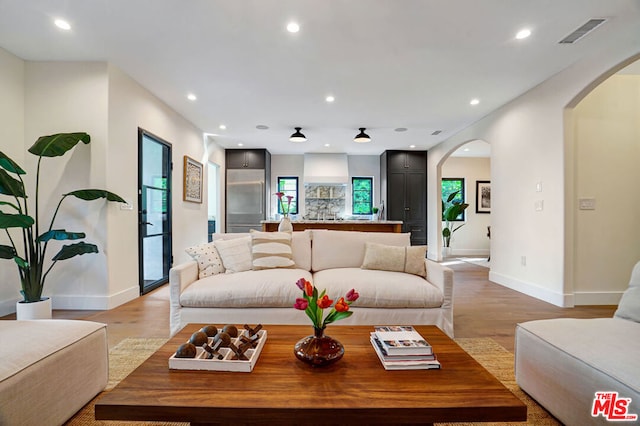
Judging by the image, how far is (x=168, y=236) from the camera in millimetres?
4520

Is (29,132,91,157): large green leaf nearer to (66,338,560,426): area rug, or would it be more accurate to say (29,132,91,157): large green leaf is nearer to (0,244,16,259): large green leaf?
(0,244,16,259): large green leaf

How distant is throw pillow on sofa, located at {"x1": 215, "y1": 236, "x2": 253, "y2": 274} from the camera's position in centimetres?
269

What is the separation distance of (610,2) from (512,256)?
301 centimetres

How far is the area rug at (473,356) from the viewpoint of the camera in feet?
4.76

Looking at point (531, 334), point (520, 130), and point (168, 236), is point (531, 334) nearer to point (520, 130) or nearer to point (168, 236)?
point (520, 130)

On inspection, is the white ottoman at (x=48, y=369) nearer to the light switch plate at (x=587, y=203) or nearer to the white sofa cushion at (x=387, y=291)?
the white sofa cushion at (x=387, y=291)

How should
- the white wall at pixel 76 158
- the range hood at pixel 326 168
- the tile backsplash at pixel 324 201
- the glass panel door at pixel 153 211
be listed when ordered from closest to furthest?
the white wall at pixel 76 158 → the glass panel door at pixel 153 211 → the range hood at pixel 326 168 → the tile backsplash at pixel 324 201

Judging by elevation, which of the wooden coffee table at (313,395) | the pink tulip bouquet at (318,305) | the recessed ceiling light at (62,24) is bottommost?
the wooden coffee table at (313,395)

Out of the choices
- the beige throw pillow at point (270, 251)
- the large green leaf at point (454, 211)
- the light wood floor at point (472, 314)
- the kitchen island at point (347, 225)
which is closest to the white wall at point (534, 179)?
the light wood floor at point (472, 314)

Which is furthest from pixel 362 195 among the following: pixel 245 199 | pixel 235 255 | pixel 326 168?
pixel 235 255

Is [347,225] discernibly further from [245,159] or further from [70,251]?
[70,251]

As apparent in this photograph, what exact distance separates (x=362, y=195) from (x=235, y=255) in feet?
19.6

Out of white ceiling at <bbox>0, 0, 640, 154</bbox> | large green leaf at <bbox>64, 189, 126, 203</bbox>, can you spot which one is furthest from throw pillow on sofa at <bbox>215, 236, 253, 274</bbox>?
white ceiling at <bbox>0, 0, 640, 154</bbox>

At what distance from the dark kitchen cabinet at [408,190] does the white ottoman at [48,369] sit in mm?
6524
